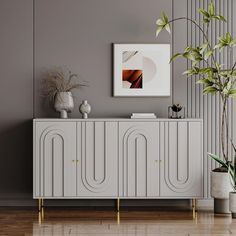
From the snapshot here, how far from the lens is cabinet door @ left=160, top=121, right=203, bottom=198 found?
5516mm

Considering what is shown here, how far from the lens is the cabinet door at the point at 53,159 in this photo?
216 inches

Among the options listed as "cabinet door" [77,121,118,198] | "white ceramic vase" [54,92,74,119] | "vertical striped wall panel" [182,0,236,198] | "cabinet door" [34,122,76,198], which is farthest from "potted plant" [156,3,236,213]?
"cabinet door" [34,122,76,198]

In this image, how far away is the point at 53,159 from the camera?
548 cm

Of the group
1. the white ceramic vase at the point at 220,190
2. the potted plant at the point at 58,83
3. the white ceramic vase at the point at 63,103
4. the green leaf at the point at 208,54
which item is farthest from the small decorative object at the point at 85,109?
the white ceramic vase at the point at 220,190

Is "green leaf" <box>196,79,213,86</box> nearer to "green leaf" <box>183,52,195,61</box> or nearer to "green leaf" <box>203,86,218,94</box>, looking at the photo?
"green leaf" <box>203,86,218,94</box>

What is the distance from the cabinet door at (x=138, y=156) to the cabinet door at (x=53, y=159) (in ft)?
1.56

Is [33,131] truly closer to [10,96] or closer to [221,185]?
[10,96]

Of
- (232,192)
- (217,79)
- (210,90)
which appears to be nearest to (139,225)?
(232,192)

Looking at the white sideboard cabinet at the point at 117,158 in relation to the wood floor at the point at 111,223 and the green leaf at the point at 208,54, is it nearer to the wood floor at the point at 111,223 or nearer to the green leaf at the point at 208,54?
the wood floor at the point at 111,223

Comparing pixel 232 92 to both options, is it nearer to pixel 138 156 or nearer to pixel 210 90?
pixel 210 90

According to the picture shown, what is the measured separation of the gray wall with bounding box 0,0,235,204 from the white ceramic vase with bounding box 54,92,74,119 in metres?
0.19

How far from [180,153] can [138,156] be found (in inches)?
15.9

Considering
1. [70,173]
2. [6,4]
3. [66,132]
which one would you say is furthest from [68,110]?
[6,4]

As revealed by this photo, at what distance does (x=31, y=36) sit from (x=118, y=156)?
5.03 ft
